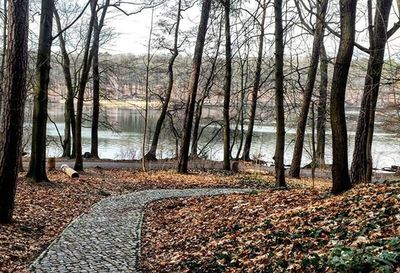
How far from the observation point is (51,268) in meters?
6.06

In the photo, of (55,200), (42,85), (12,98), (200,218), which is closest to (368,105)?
(200,218)

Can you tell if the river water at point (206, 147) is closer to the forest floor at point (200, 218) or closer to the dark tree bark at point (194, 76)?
the dark tree bark at point (194, 76)

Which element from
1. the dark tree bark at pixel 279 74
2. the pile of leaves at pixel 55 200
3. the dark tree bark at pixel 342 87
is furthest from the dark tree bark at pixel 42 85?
the dark tree bark at pixel 342 87

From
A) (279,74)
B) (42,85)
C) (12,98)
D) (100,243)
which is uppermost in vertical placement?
(279,74)

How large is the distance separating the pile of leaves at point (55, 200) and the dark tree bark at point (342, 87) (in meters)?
5.48

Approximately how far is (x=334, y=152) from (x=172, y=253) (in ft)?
11.1

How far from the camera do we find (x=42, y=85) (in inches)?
484

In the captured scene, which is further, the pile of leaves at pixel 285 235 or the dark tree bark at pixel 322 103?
the dark tree bark at pixel 322 103

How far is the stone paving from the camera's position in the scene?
626cm

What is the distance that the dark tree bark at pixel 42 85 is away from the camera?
39.9 feet

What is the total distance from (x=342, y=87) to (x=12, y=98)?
609cm

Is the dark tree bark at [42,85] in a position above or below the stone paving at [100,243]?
above

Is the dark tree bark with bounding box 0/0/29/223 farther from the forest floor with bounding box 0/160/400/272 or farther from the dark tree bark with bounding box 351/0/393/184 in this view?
the dark tree bark with bounding box 351/0/393/184

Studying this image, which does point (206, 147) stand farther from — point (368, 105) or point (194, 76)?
point (368, 105)
